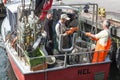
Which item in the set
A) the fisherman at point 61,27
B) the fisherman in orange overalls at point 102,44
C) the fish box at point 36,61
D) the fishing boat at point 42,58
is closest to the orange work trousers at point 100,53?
the fisherman in orange overalls at point 102,44

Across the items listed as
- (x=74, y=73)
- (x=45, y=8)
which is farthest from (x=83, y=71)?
(x=45, y=8)

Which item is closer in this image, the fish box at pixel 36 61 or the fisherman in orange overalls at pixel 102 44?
the fish box at pixel 36 61

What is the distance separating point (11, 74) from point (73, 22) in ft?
11.6

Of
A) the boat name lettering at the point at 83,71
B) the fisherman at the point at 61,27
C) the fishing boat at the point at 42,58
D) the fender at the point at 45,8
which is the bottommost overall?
the boat name lettering at the point at 83,71

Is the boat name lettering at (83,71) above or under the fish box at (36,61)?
under

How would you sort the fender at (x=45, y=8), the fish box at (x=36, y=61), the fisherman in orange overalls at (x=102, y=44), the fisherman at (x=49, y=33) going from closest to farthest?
the fish box at (x=36, y=61) < the fender at (x=45, y=8) < the fisherman in orange overalls at (x=102, y=44) < the fisherman at (x=49, y=33)

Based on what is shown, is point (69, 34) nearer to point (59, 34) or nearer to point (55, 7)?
point (59, 34)

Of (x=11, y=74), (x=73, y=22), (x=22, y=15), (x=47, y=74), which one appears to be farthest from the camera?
(x=11, y=74)

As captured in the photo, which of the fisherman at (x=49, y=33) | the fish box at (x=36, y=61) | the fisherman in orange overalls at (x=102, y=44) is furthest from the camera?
the fisherman at (x=49, y=33)

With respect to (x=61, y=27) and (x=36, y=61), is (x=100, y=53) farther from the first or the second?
(x=36, y=61)

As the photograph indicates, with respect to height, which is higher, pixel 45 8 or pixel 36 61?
pixel 45 8

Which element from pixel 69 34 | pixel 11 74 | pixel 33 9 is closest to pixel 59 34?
pixel 69 34

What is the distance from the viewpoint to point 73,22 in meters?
11.1

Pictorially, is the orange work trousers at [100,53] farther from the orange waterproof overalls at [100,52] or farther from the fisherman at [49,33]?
the fisherman at [49,33]
